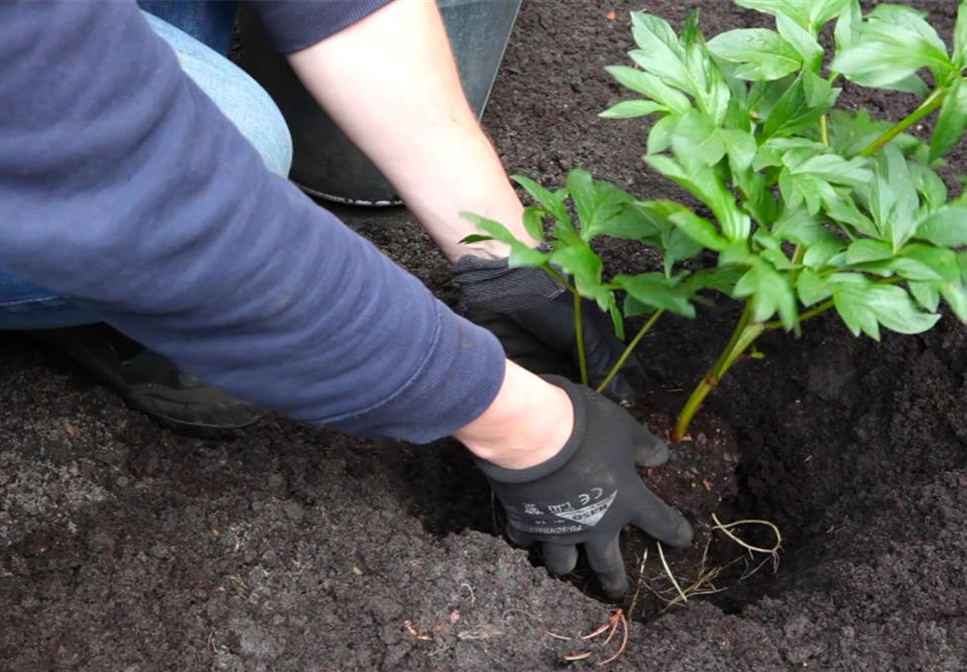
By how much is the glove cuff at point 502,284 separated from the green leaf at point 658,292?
391 mm

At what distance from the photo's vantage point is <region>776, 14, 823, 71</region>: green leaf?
1119 millimetres

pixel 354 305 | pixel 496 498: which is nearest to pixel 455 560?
pixel 496 498

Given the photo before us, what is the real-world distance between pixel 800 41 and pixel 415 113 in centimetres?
56

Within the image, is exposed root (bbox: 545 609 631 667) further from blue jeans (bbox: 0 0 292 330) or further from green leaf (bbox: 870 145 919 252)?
blue jeans (bbox: 0 0 292 330)

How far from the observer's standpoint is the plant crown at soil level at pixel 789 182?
102 centimetres

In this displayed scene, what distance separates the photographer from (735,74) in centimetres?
112

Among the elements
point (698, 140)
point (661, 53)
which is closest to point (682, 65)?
point (661, 53)

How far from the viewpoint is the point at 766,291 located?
0.97 meters

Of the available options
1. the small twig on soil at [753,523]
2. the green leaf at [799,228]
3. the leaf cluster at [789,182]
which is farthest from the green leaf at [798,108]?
the small twig on soil at [753,523]

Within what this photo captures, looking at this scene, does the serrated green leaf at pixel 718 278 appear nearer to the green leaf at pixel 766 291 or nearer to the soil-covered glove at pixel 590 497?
the green leaf at pixel 766 291

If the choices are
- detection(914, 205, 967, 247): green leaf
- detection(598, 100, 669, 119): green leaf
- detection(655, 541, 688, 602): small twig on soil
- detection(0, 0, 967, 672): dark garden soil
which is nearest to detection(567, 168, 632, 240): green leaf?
detection(598, 100, 669, 119): green leaf

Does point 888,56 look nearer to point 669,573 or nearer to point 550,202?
point 550,202

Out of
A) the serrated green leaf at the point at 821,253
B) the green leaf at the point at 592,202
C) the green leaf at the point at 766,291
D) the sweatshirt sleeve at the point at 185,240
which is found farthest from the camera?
the green leaf at the point at 592,202

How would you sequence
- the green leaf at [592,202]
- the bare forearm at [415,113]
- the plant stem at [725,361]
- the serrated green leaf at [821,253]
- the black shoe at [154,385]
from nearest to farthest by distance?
the serrated green leaf at [821,253] < the green leaf at [592,202] < the plant stem at [725,361] < the bare forearm at [415,113] < the black shoe at [154,385]
